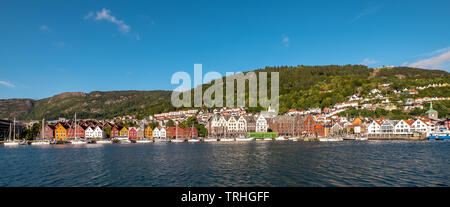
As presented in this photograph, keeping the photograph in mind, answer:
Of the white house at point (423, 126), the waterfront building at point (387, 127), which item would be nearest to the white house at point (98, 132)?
the waterfront building at point (387, 127)

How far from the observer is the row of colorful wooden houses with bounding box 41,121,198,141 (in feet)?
359

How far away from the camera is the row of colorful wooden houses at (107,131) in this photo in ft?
359

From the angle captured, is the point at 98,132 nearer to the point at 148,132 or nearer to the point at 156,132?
the point at 148,132

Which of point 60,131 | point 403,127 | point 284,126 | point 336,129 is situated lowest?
point 60,131

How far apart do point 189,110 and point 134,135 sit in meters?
81.5

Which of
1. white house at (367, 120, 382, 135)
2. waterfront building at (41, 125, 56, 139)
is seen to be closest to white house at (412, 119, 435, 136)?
white house at (367, 120, 382, 135)

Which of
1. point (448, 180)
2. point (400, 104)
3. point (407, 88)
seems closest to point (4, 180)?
point (448, 180)

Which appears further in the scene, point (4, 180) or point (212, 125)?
point (212, 125)

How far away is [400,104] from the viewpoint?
138 m

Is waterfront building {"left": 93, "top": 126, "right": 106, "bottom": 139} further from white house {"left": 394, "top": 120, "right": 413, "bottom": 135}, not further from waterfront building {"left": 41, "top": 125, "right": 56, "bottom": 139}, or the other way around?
white house {"left": 394, "top": 120, "right": 413, "bottom": 135}

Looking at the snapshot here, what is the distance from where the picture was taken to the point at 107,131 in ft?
395

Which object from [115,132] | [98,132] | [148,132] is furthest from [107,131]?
[148,132]

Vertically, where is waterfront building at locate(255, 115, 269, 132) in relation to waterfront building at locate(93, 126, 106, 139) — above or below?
above
